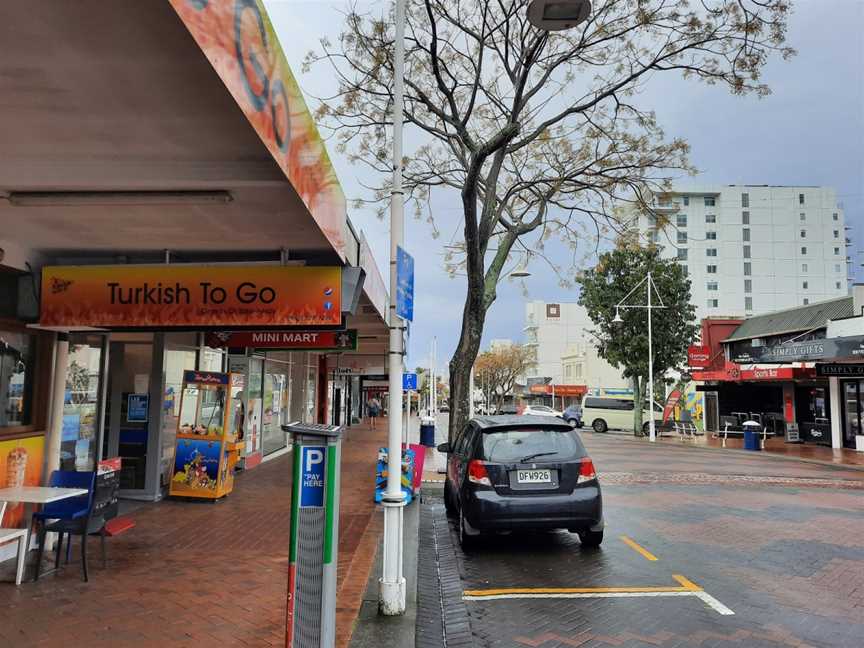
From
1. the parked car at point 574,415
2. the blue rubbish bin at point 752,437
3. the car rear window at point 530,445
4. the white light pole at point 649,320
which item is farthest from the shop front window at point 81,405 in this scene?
the parked car at point 574,415

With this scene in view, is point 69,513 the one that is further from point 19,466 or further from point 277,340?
point 277,340

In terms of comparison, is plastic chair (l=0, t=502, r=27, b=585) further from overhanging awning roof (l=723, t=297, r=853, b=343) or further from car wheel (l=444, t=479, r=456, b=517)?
overhanging awning roof (l=723, t=297, r=853, b=343)

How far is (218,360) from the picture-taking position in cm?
1259

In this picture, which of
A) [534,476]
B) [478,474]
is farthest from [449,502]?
[534,476]

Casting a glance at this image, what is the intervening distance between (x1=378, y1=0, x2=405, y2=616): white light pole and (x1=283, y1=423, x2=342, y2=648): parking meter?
1266mm

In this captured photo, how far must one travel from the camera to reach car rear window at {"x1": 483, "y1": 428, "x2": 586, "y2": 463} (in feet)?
23.3

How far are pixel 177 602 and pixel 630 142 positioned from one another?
11477 millimetres

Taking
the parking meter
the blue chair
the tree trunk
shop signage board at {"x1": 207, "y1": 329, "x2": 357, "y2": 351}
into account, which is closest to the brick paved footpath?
the blue chair

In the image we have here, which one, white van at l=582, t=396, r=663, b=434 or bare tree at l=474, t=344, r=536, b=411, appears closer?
white van at l=582, t=396, r=663, b=434

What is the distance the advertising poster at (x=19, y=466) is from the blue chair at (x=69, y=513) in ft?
0.72

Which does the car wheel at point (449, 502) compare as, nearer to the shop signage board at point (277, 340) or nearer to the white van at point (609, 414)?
the shop signage board at point (277, 340)

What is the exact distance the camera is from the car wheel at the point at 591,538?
731 cm

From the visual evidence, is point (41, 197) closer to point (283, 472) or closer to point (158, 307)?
point (158, 307)

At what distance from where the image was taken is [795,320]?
29.5m
